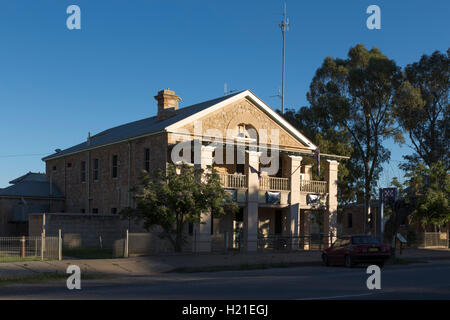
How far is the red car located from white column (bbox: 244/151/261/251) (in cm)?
835

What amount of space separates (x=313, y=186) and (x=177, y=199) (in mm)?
13076

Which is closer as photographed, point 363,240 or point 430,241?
point 363,240

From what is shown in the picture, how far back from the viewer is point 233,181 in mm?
31531

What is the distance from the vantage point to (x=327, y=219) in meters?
36.0

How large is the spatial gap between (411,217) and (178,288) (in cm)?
2905

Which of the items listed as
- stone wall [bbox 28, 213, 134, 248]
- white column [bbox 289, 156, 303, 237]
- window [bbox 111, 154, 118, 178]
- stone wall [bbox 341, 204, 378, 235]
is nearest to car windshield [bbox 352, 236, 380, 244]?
white column [bbox 289, 156, 303, 237]

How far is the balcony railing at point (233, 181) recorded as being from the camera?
31.1 m

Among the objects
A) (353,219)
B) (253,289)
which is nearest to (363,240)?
(253,289)

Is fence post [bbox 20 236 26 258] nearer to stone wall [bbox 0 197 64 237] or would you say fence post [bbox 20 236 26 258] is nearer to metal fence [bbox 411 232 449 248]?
stone wall [bbox 0 197 64 237]

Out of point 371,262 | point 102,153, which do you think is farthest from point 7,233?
point 371,262

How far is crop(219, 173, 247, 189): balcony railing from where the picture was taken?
31.1 meters

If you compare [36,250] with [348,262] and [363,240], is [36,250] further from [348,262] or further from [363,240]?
[363,240]

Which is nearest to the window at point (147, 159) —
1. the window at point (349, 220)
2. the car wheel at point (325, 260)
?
the car wheel at point (325, 260)

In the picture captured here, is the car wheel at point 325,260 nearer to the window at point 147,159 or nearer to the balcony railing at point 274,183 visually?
the balcony railing at point 274,183
